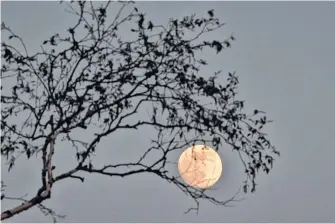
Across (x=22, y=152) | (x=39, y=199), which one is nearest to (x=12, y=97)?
(x=22, y=152)

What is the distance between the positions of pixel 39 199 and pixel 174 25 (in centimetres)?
156

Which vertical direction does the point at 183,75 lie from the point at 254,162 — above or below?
above

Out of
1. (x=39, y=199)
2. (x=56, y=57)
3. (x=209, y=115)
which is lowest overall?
(x=39, y=199)

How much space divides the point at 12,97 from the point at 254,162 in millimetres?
1789

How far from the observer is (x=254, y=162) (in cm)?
482

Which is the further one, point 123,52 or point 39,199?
point 123,52

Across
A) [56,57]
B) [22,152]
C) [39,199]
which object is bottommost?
[39,199]

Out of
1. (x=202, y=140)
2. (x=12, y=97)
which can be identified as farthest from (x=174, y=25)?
(x=12, y=97)

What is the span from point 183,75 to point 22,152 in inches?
49.6

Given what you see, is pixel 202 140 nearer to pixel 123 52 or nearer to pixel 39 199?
pixel 123 52

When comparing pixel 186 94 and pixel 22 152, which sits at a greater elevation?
pixel 186 94

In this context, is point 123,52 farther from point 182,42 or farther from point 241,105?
point 241,105

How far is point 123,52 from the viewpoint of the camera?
15.9 feet

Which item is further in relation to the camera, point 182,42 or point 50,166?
point 182,42
